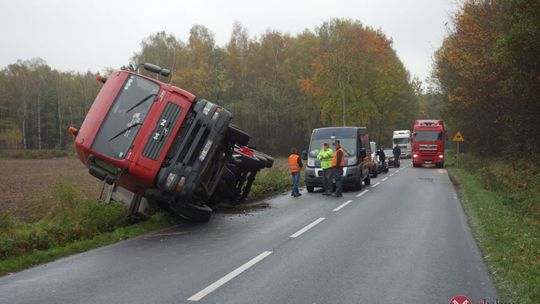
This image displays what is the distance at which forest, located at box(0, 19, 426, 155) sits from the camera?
170ft

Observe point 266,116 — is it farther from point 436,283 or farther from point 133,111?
point 436,283

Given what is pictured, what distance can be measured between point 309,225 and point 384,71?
43539 millimetres

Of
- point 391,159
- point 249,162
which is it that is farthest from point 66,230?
point 391,159

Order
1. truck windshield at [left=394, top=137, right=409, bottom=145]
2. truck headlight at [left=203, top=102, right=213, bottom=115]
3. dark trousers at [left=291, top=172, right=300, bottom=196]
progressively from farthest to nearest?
1. truck windshield at [left=394, top=137, right=409, bottom=145]
2. dark trousers at [left=291, top=172, right=300, bottom=196]
3. truck headlight at [left=203, top=102, right=213, bottom=115]

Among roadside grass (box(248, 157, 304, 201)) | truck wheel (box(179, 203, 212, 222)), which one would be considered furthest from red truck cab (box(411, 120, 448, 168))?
truck wheel (box(179, 203, 212, 222))

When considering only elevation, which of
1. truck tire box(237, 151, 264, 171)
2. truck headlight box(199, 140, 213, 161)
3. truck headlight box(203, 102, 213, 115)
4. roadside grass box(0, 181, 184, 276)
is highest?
truck headlight box(203, 102, 213, 115)

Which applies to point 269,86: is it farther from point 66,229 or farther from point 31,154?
point 66,229

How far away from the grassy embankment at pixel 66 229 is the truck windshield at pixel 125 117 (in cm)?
167

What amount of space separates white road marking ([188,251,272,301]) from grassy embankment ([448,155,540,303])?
3253 mm

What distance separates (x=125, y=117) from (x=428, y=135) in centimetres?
3051

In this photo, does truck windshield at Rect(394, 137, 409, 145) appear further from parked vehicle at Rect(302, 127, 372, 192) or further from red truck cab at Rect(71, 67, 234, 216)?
red truck cab at Rect(71, 67, 234, 216)

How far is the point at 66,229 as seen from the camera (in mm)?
9742

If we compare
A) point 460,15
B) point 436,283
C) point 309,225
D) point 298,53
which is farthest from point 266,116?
point 436,283

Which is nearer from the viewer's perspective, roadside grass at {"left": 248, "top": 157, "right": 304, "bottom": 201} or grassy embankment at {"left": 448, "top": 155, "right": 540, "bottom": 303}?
grassy embankment at {"left": 448, "top": 155, "right": 540, "bottom": 303}
